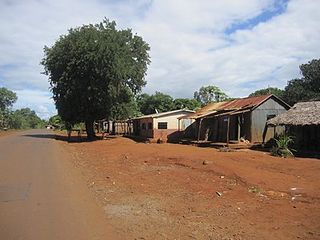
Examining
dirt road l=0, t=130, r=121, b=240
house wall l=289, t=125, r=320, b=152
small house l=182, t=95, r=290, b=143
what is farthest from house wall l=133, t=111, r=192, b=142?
dirt road l=0, t=130, r=121, b=240

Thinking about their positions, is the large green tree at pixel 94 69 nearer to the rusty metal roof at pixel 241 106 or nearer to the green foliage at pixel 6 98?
the rusty metal roof at pixel 241 106

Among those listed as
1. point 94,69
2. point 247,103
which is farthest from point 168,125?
point 247,103

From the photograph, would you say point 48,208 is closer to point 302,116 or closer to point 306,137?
point 302,116

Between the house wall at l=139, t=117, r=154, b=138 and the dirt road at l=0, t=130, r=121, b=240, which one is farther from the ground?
the house wall at l=139, t=117, r=154, b=138

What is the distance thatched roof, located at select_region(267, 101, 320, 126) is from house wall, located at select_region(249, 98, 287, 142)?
2.76 meters

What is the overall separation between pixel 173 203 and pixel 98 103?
113 feet

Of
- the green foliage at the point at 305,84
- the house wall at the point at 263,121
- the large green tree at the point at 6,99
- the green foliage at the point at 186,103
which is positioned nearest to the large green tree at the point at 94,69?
the house wall at the point at 263,121

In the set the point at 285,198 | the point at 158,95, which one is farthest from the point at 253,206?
the point at 158,95

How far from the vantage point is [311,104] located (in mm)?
28828

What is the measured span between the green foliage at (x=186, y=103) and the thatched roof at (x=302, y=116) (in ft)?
153

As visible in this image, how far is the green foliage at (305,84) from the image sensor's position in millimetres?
57031

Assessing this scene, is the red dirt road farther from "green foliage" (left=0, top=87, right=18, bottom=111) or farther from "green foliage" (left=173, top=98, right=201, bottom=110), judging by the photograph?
"green foliage" (left=0, top=87, right=18, bottom=111)

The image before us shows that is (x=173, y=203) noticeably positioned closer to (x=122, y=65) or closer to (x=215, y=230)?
(x=215, y=230)

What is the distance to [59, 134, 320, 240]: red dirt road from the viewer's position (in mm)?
7883
